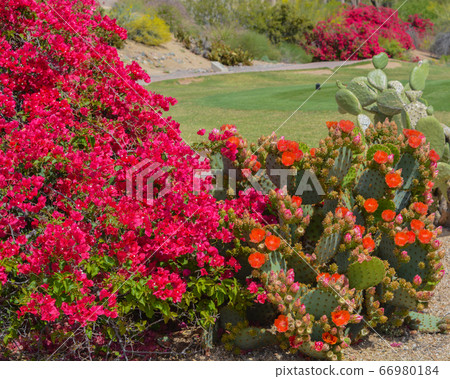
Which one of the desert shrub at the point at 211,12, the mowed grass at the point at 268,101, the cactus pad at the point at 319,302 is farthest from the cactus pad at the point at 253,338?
the desert shrub at the point at 211,12

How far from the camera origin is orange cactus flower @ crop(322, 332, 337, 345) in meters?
3.06

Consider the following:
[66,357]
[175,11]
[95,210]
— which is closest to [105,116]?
[95,210]

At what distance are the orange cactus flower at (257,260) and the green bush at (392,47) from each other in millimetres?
23836

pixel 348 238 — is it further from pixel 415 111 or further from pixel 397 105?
pixel 415 111

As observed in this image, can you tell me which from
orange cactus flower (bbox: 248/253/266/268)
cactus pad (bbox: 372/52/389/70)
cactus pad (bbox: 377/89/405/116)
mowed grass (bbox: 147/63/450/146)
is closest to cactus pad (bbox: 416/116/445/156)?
cactus pad (bbox: 377/89/405/116)

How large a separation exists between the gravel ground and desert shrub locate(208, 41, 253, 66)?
64.4 feet

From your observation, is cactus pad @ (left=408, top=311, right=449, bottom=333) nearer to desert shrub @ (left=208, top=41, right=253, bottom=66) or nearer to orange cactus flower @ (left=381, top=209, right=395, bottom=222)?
orange cactus flower @ (left=381, top=209, right=395, bottom=222)

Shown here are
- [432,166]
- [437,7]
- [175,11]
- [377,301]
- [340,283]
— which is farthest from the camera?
[437,7]

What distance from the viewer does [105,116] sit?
13.6 ft

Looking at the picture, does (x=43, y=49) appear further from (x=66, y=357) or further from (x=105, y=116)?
(x=66, y=357)

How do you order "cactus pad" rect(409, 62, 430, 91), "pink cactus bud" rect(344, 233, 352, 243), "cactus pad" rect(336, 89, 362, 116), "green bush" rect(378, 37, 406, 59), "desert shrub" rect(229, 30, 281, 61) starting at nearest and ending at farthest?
"pink cactus bud" rect(344, 233, 352, 243) < "cactus pad" rect(336, 89, 362, 116) < "cactus pad" rect(409, 62, 430, 91) < "desert shrub" rect(229, 30, 281, 61) < "green bush" rect(378, 37, 406, 59)

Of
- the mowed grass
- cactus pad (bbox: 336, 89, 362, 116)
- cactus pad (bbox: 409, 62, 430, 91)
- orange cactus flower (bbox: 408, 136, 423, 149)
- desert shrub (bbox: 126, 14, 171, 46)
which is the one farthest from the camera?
desert shrub (bbox: 126, 14, 171, 46)

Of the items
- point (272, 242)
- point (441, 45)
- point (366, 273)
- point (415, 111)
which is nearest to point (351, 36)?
point (441, 45)
